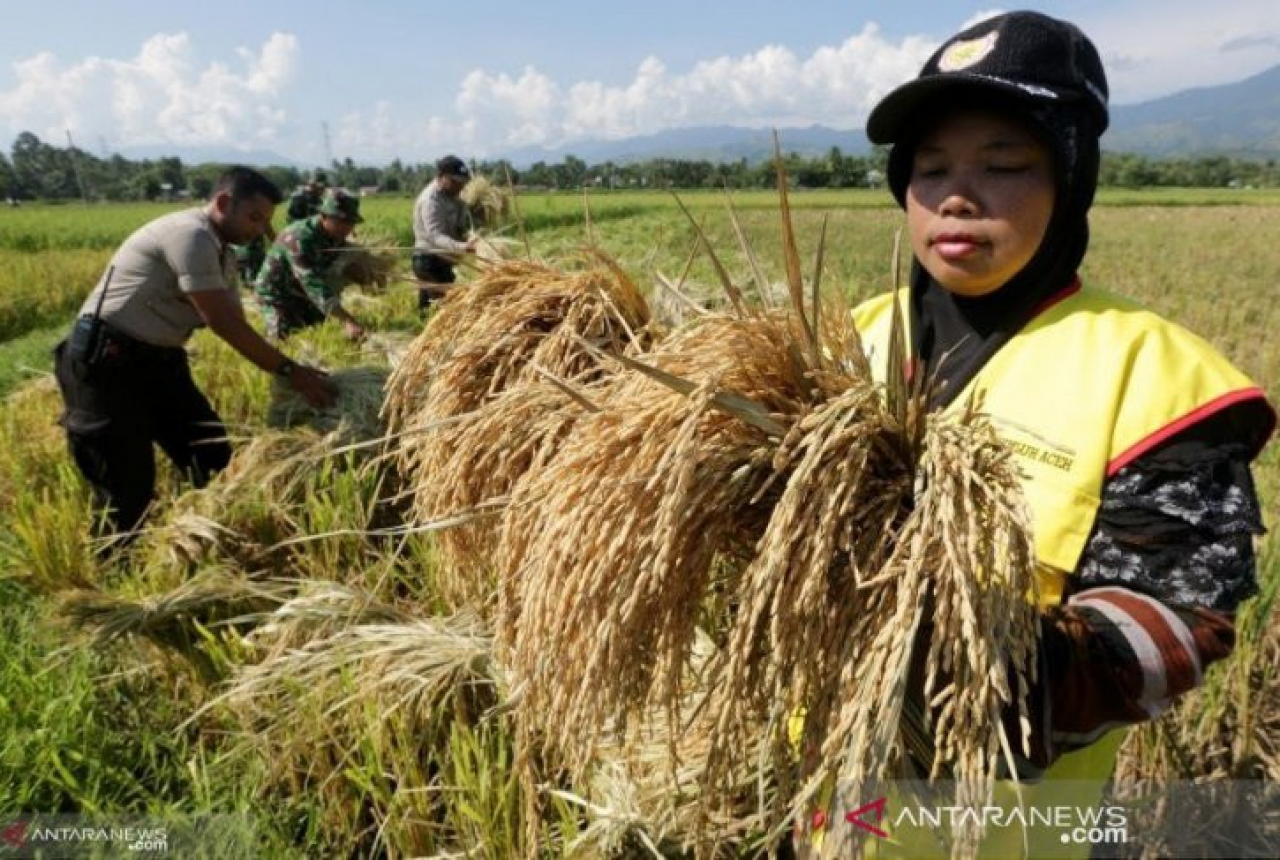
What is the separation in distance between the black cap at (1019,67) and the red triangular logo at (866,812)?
0.98m

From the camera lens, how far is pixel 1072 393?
109 cm

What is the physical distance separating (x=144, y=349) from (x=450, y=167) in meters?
4.15

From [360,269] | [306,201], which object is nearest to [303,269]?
[360,269]

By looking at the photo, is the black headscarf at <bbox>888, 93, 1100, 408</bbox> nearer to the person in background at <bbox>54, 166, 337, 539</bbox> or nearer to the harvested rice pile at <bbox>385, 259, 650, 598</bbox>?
the harvested rice pile at <bbox>385, 259, 650, 598</bbox>

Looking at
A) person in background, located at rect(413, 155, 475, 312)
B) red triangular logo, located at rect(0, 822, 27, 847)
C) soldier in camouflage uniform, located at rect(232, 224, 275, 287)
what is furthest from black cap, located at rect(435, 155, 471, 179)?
red triangular logo, located at rect(0, 822, 27, 847)

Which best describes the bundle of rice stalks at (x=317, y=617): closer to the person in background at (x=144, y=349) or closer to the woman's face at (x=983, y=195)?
the person in background at (x=144, y=349)

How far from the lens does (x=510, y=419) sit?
137 centimetres

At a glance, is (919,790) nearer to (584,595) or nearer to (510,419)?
(584,595)

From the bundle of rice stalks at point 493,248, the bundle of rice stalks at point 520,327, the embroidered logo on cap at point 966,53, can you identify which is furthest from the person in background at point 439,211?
the embroidered logo on cap at point 966,53

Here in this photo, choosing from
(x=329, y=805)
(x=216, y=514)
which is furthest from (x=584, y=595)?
(x=216, y=514)

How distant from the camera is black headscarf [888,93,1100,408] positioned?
1.12 metres

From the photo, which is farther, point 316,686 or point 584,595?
point 316,686

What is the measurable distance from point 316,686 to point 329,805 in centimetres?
30

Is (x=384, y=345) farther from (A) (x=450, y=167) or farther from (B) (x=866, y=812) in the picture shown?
(B) (x=866, y=812)
